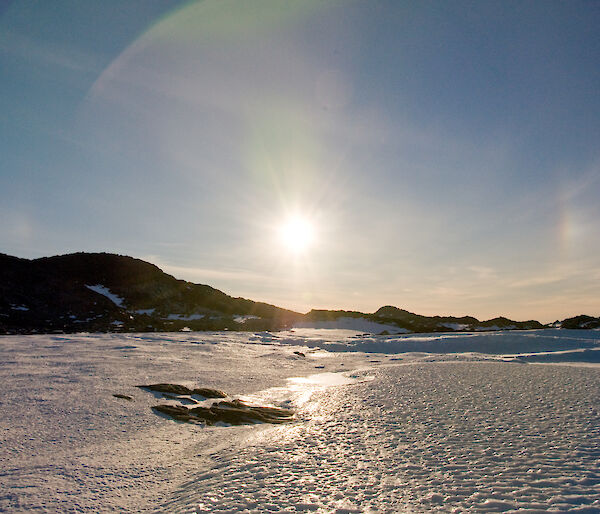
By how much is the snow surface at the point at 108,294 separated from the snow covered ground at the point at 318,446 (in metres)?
41.2

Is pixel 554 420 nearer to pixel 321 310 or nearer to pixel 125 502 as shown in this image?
pixel 125 502

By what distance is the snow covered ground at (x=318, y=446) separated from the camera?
549 cm

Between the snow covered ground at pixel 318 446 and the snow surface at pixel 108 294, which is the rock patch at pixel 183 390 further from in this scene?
the snow surface at pixel 108 294

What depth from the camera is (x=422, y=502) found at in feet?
16.9

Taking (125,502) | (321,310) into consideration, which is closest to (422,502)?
(125,502)

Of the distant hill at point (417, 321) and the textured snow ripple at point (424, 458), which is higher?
the distant hill at point (417, 321)

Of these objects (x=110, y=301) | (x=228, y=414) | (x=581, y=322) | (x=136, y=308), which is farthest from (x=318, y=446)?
(x=110, y=301)

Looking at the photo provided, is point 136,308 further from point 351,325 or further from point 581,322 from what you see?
point 581,322

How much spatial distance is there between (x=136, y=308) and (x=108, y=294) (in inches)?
249

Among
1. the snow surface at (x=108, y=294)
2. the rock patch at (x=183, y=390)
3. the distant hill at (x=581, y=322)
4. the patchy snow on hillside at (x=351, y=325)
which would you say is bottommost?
the rock patch at (x=183, y=390)

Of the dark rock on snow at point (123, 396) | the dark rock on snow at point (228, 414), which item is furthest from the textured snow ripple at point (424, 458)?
the dark rock on snow at point (123, 396)

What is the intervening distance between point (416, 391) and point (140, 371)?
10647 mm

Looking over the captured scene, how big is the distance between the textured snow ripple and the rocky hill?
35.0 meters

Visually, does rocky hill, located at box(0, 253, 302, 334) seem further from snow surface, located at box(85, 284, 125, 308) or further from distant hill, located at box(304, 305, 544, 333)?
distant hill, located at box(304, 305, 544, 333)
